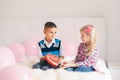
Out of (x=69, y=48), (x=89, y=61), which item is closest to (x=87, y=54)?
(x=89, y=61)

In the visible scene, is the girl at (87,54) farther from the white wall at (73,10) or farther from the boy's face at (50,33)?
the white wall at (73,10)

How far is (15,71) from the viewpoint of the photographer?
86.1 inches

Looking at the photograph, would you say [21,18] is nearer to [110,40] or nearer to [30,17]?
[30,17]

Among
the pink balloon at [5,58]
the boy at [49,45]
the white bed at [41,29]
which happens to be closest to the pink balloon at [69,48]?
the white bed at [41,29]

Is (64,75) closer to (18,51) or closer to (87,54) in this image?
(87,54)

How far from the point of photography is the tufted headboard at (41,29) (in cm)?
359

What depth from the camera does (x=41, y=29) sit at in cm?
363

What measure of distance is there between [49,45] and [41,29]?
2.49 ft

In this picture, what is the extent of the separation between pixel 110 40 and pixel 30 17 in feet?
3.35

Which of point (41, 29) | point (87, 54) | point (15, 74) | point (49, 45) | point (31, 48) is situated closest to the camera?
point (15, 74)

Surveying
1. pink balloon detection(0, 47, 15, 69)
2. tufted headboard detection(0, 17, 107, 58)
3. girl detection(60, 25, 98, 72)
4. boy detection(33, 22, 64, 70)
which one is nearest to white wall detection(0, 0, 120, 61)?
tufted headboard detection(0, 17, 107, 58)

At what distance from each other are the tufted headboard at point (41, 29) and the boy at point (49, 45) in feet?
2.25

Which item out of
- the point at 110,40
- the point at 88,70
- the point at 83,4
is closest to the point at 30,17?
the point at 83,4

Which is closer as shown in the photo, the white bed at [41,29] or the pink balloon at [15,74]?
the pink balloon at [15,74]
